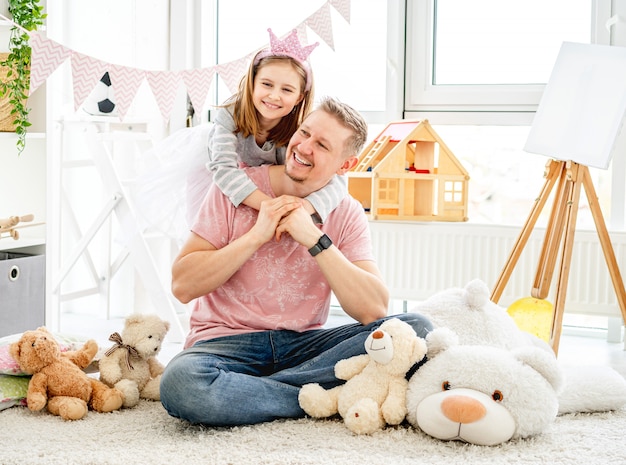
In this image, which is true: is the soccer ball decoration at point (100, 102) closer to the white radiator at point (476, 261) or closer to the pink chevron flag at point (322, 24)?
the white radiator at point (476, 261)

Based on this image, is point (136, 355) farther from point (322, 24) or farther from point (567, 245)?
point (567, 245)

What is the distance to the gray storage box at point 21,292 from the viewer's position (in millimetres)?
2779

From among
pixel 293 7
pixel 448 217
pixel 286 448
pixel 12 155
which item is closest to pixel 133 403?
pixel 286 448

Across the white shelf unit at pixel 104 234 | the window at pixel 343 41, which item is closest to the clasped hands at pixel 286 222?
the white shelf unit at pixel 104 234

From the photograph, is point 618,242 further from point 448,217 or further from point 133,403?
point 133,403

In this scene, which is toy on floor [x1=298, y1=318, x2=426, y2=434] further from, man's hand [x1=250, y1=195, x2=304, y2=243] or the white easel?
the white easel

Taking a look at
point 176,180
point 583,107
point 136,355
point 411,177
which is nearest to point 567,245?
point 583,107

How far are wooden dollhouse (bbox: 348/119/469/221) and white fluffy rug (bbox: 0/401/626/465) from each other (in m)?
1.82

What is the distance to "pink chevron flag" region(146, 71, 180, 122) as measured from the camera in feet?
7.97

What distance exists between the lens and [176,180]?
2.43 meters

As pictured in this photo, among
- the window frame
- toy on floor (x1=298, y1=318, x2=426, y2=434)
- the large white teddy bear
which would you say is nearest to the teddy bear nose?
the large white teddy bear

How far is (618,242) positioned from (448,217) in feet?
2.30

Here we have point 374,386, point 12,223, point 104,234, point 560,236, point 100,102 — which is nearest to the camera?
point 374,386

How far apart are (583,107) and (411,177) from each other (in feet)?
2.82
